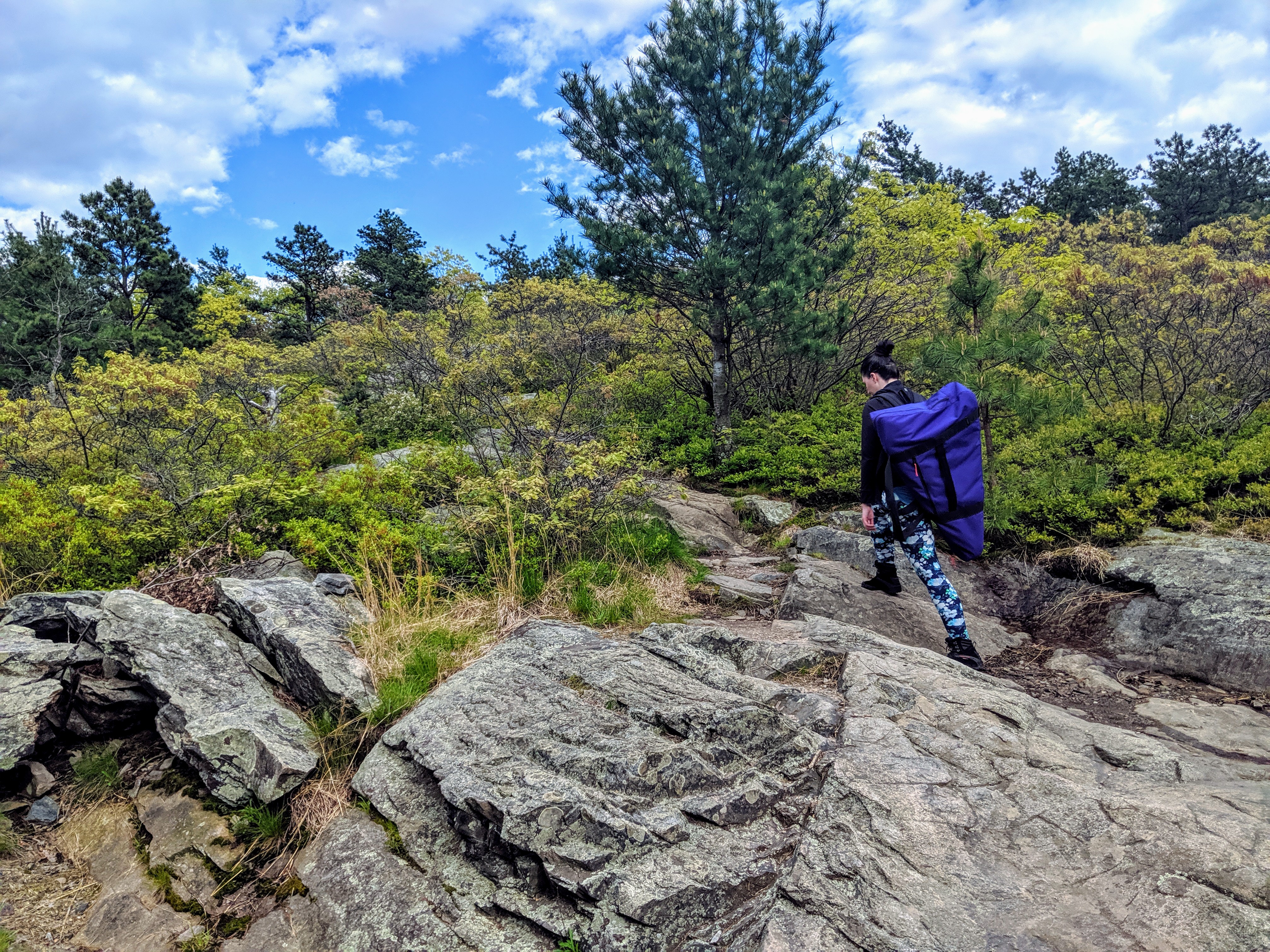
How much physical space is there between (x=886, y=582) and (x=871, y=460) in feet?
4.21

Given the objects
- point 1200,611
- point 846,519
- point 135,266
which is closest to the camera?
point 1200,611

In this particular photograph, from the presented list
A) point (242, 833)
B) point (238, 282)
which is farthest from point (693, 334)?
point (238, 282)

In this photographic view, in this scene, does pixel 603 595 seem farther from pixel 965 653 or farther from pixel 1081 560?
pixel 1081 560

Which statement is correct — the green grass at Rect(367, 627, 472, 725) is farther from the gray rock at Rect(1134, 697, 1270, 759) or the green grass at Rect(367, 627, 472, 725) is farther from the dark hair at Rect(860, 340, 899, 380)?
the gray rock at Rect(1134, 697, 1270, 759)

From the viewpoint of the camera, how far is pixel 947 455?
4207mm

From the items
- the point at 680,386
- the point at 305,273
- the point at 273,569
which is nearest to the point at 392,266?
the point at 305,273

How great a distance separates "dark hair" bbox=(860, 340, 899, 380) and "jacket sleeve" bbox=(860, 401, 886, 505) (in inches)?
9.3

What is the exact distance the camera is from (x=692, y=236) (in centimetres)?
986

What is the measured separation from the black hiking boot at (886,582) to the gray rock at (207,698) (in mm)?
4293

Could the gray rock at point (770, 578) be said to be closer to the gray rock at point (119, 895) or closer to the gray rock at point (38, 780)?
the gray rock at point (119, 895)

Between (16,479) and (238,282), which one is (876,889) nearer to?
(16,479)

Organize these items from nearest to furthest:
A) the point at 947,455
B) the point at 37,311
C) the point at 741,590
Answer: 1. the point at 947,455
2. the point at 741,590
3. the point at 37,311

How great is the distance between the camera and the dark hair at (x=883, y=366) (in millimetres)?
4594

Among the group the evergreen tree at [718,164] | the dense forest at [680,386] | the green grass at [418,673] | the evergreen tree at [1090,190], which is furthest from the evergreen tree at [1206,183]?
the green grass at [418,673]
